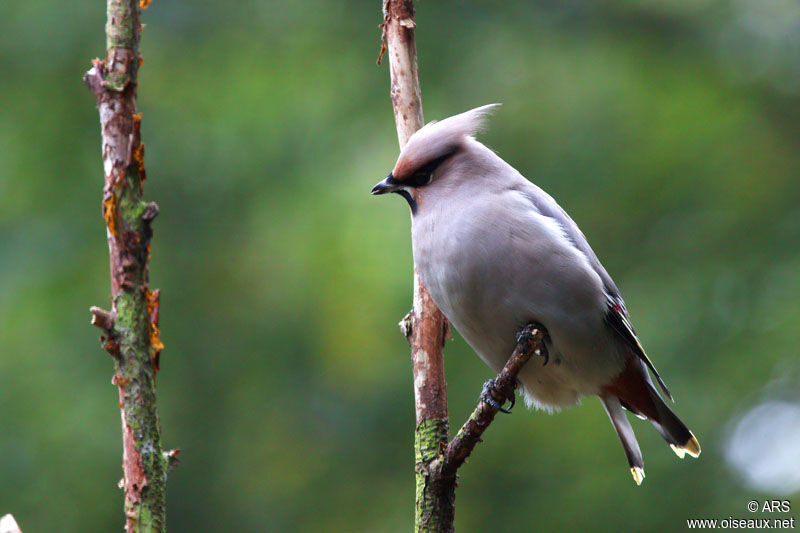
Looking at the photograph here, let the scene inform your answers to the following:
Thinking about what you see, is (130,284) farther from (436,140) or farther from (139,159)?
(436,140)

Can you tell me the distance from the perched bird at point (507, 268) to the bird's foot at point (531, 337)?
19mm

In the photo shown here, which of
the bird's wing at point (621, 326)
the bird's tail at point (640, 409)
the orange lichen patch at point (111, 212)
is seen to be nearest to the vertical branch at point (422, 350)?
the bird's wing at point (621, 326)

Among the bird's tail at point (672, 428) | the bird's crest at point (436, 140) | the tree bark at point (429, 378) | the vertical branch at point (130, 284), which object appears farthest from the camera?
the bird's tail at point (672, 428)

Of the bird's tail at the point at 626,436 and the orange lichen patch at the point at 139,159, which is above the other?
the orange lichen patch at the point at 139,159

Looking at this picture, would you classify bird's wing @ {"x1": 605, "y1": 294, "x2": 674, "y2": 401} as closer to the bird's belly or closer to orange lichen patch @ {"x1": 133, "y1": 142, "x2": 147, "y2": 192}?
the bird's belly

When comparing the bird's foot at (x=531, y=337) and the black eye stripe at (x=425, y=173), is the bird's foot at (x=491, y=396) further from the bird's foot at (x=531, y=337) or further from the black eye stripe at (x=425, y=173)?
the black eye stripe at (x=425, y=173)

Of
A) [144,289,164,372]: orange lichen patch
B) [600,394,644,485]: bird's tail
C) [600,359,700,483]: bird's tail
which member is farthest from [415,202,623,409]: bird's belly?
[144,289,164,372]: orange lichen patch

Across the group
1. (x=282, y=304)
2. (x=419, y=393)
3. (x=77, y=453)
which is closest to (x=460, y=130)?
(x=419, y=393)

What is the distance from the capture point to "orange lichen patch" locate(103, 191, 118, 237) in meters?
2.28

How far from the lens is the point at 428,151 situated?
3.53 m

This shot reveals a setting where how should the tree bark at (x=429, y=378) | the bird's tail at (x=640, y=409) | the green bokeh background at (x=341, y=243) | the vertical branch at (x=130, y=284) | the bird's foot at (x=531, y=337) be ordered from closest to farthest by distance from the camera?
the vertical branch at (x=130, y=284)
the tree bark at (x=429, y=378)
the bird's foot at (x=531, y=337)
the bird's tail at (x=640, y=409)
the green bokeh background at (x=341, y=243)

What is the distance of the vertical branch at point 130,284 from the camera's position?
226 centimetres

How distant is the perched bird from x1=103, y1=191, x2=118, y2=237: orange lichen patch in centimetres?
133

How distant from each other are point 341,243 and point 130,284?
3.41m
